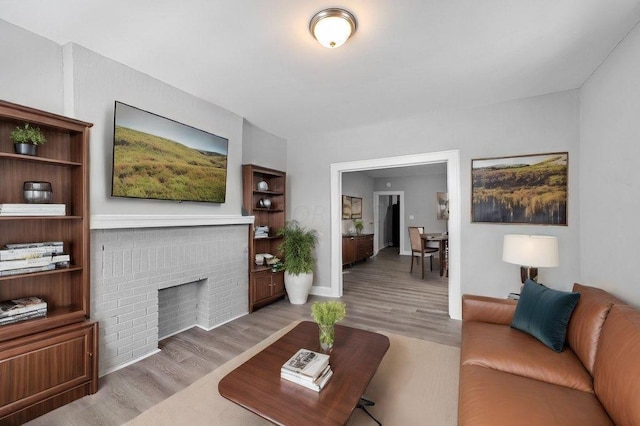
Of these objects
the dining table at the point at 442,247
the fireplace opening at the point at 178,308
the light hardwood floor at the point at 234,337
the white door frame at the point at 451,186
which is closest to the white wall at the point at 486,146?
the white door frame at the point at 451,186

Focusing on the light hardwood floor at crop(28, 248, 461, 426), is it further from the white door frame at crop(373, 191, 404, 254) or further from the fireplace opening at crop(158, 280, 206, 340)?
the white door frame at crop(373, 191, 404, 254)

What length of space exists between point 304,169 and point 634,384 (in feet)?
13.9

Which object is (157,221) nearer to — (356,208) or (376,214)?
(356,208)

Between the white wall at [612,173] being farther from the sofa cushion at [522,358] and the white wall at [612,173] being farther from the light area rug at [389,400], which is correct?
the light area rug at [389,400]

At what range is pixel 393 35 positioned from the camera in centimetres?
209

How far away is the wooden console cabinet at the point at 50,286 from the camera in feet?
5.89

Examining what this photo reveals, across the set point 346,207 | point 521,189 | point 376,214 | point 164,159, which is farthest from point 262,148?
point 376,214

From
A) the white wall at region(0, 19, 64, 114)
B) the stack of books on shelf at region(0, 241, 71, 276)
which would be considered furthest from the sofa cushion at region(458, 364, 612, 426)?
the white wall at region(0, 19, 64, 114)

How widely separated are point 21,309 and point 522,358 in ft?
10.8

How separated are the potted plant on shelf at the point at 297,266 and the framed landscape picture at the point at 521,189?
7.51 feet

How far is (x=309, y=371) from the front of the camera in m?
1.55

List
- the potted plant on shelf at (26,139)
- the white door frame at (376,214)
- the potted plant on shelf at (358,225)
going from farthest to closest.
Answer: the white door frame at (376,214) → the potted plant on shelf at (358,225) → the potted plant on shelf at (26,139)

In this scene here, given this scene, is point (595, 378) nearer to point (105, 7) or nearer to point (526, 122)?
point (526, 122)

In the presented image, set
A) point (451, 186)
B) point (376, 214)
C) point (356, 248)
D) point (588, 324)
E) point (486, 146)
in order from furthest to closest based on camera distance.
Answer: point (376, 214), point (356, 248), point (451, 186), point (486, 146), point (588, 324)
